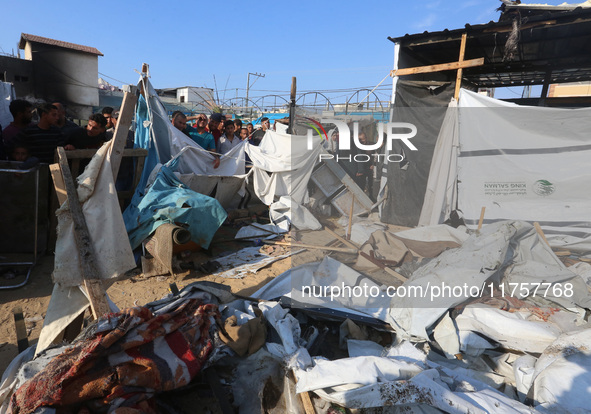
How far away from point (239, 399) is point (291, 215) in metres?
4.08

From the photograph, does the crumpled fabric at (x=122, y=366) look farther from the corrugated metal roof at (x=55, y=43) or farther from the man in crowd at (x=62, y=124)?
the corrugated metal roof at (x=55, y=43)

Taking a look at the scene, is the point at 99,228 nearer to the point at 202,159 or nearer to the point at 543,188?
the point at 202,159

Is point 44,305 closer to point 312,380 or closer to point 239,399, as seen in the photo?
point 239,399

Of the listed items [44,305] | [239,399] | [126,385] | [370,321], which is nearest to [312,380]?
[239,399]

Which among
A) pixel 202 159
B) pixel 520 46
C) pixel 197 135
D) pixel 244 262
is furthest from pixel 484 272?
pixel 197 135

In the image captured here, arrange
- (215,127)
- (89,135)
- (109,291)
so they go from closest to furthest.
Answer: (109,291) < (89,135) < (215,127)

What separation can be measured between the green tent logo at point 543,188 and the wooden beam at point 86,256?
5155mm

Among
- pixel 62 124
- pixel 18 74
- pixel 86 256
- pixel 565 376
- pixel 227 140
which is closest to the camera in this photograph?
pixel 565 376

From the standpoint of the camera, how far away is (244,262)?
173 inches

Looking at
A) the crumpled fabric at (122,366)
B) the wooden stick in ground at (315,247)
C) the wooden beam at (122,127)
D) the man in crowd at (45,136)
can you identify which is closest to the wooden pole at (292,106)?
the wooden stick in ground at (315,247)

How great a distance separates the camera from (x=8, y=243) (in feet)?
11.8

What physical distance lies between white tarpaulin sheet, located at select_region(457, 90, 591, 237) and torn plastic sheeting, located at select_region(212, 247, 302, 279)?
110 inches

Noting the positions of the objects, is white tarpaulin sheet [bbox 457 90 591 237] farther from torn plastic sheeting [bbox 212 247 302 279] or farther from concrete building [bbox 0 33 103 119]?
concrete building [bbox 0 33 103 119]

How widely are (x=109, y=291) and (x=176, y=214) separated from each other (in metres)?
1.04
